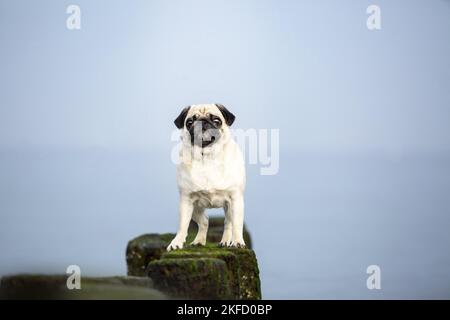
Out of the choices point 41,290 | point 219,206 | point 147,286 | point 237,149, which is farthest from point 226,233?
point 41,290

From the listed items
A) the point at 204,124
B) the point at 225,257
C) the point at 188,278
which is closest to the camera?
the point at 188,278

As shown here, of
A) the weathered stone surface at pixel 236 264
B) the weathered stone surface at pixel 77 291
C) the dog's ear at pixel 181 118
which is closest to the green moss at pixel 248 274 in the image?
the weathered stone surface at pixel 236 264

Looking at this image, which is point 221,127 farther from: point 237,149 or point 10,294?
point 10,294

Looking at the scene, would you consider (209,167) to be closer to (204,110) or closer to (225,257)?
(204,110)

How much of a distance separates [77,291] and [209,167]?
1622 mm

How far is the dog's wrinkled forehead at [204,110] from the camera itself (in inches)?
271

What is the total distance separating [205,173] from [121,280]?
1.26m

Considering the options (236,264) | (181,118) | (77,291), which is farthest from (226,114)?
(77,291)

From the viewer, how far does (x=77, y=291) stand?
627 centimetres

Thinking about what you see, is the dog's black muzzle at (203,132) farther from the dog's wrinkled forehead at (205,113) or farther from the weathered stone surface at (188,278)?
the weathered stone surface at (188,278)
